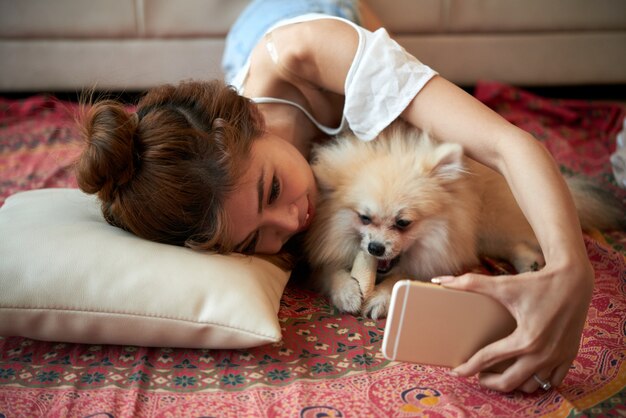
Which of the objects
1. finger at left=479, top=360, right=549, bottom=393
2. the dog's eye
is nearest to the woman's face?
the dog's eye

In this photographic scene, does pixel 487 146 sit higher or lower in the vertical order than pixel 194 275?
higher

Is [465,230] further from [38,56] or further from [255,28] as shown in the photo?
[38,56]

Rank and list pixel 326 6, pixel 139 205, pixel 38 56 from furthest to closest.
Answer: pixel 38 56 → pixel 326 6 → pixel 139 205

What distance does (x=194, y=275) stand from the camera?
3.77 ft

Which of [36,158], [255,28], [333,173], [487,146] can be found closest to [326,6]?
[255,28]

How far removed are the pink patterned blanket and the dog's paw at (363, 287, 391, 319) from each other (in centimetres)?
3

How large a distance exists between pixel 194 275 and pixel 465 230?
65cm

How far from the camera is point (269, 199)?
1267 mm

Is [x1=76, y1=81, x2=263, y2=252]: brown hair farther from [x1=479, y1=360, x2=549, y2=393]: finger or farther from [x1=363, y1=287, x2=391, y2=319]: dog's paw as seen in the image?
[x1=479, y1=360, x2=549, y2=393]: finger

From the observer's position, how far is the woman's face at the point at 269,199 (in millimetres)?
1211

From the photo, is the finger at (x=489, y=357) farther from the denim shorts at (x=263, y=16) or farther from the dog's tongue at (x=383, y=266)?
the denim shorts at (x=263, y=16)

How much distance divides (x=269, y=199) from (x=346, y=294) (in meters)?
0.28

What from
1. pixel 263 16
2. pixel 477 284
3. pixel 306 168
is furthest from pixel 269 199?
pixel 263 16

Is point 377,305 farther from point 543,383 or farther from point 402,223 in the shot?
point 543,383
